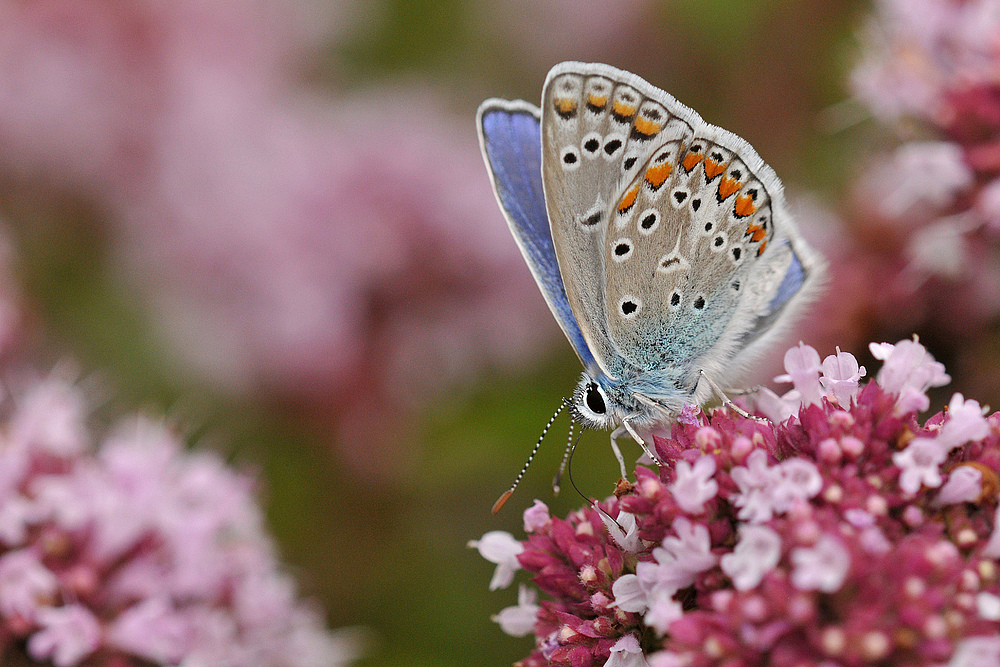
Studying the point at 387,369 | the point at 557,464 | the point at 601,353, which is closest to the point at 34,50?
the point at 387,369

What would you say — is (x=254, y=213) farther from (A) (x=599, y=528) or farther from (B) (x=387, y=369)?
(A) (x=599, y=528)

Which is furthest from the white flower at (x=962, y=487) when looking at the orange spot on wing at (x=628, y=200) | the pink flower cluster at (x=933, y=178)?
the pink flower cluster at (x=933, y=178)

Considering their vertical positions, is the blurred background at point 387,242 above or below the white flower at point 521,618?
above

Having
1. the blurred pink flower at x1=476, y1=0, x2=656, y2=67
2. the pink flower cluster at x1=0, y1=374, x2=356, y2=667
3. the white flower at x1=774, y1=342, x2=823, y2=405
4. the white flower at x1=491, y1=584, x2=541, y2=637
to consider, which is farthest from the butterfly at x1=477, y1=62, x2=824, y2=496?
the blurred pink flower at x1=476, y1=0, x2=656, y2=67

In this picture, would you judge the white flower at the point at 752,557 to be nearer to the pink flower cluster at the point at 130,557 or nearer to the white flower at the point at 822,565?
the white flower at the point at 822,565

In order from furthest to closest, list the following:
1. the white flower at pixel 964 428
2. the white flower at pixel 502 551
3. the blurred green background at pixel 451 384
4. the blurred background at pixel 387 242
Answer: the blurred green background at pixel 451 384 → the blurred background at pixel 387 242 → the white flower at pixel 502 551 → the white flower at pixel 964 428

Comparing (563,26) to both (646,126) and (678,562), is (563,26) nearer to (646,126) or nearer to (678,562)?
(646,126)

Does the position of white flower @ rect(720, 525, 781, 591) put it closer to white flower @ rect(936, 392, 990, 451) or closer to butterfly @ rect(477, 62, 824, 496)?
white flower @ rect(936, 392, 990, 451)

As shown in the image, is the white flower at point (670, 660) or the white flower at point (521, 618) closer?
the white flower at point (670, 660)

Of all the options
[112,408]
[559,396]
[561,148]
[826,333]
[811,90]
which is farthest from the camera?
[811,90]
